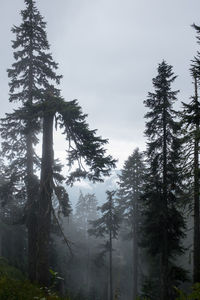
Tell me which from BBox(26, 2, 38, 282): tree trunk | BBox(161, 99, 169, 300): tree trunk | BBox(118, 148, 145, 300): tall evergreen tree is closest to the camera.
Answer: BBox(26, 2, 38, 282): tree trunk

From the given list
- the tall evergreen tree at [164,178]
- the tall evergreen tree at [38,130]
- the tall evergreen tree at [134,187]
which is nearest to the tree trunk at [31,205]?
the tall evergreen tree at [38,130]

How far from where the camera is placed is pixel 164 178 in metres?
14.7

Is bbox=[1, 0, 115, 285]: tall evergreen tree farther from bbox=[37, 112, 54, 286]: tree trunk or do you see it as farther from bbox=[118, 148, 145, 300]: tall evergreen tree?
bbox=[118, 148, 145, 300]: tall evergreen tree

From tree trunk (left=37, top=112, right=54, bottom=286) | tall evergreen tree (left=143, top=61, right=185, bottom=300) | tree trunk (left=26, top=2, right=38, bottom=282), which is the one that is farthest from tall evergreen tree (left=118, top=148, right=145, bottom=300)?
tree trunk (left=37, top=112, right=54, bottom=286)

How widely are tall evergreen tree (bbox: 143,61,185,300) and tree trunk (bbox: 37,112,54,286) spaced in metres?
6.80

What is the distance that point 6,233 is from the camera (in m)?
31.2

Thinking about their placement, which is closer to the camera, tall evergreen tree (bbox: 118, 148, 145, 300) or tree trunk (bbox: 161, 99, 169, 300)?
tree trunk (bbox: 161, 99, 169, 300)

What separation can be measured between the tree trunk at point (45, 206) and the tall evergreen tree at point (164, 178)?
22.3 feet

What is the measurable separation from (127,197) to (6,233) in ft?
57.9

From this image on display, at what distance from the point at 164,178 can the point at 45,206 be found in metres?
7.73

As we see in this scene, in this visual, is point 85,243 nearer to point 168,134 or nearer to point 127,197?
point 127,197

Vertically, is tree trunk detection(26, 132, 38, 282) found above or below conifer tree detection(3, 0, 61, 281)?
below

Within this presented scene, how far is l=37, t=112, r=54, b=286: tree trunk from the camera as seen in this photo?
34.6 feet

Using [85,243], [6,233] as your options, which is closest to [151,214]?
[6,233]
